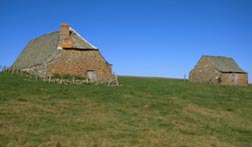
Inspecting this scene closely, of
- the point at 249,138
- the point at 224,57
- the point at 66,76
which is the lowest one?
the point at 249,138

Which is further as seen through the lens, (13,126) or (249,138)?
(249,138)

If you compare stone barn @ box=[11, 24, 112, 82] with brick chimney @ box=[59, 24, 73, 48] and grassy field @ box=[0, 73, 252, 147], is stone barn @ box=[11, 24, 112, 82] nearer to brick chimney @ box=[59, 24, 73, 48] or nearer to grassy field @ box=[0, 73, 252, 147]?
brick chimney @ box=[59, 24, 73, 48]

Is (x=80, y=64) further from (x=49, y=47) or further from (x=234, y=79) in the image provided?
(x=234, y=79)

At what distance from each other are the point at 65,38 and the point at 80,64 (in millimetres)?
4013

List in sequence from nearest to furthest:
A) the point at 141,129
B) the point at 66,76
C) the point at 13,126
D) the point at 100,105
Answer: the point at 13,126 → the point at 141,129 → the point at 100,105 → the point at 66,76

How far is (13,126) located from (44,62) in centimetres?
2507

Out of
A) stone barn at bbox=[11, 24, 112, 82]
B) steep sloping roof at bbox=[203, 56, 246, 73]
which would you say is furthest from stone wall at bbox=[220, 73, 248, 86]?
stone barn at bbox=[11, 24, 112, 82]

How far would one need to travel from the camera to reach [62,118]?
1858 cm

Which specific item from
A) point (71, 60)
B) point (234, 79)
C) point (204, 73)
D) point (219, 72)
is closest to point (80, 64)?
point (71, 60)

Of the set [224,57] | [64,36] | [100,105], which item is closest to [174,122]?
[100,105]

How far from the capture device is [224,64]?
215 ft

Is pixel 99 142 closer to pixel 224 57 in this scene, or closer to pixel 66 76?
pixel 66 76

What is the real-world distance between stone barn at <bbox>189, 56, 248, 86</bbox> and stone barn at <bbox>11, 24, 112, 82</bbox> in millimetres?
27224

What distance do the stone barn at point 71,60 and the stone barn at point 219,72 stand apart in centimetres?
2722
